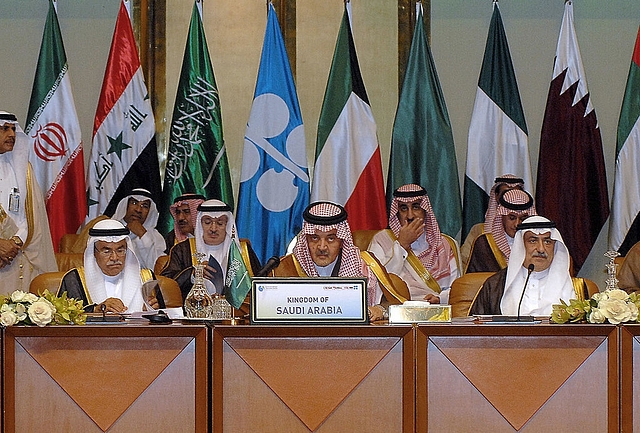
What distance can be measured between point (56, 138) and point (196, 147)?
106 centimetres

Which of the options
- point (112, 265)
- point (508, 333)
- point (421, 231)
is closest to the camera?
point (508, 333)

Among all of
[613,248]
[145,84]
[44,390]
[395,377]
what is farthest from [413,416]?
[145,84]

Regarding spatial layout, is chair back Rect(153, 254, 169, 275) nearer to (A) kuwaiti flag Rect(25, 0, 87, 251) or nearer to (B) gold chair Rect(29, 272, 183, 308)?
(A) kuwaiti flag Rect(25, 0, 87, 251)

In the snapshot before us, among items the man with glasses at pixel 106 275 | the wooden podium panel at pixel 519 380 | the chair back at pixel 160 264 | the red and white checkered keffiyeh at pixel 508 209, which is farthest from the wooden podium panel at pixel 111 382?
the red and white checkered keffiyeh at pixel 508 209

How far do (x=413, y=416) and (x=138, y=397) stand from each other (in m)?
0.97

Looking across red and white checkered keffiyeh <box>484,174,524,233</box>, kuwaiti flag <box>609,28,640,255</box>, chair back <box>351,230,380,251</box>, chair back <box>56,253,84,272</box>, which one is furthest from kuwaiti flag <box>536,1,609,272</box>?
chair back <box>56,253,84,272</box>

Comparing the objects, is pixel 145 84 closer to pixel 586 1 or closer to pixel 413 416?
pixel 586 1

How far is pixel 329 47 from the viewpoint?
7.61 metres

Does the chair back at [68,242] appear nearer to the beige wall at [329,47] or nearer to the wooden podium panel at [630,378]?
the beige wall at [329,47]

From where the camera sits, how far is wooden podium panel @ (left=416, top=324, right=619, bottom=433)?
3312mm

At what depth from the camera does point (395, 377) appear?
336 cm

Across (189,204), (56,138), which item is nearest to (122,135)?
(56,138)

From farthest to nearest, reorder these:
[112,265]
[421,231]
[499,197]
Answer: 1. [499,197]
2. [421,231]
3. [112,265]

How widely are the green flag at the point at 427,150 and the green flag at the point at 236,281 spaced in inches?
133
